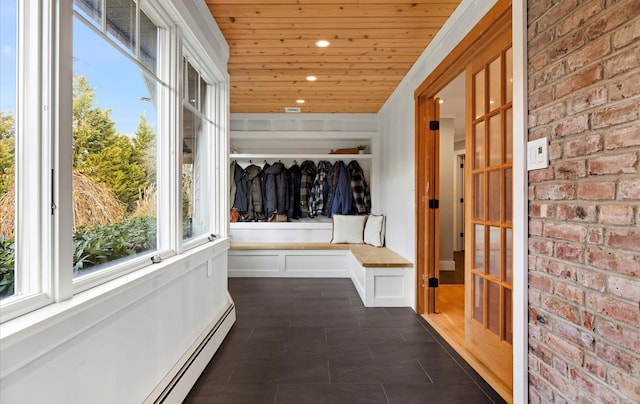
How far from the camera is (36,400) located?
93 cm

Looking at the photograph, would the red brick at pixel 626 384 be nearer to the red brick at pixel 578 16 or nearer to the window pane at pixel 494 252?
the window pane at pixel 494 252

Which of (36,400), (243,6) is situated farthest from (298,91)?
(36,400)

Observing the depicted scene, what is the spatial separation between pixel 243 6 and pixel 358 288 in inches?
119

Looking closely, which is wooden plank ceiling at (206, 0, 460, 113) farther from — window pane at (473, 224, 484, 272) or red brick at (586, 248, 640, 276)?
red brick at (586, 248, 640, 276)

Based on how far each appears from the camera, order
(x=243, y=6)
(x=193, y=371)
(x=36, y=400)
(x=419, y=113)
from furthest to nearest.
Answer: (x=419, y=113), (x=243, y=6), (x=193, y=371), (x=36, y=400)

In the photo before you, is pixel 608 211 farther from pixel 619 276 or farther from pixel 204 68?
pixel 204 68

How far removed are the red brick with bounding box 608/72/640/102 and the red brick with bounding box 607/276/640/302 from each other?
21.9 inches

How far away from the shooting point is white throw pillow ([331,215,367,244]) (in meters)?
5.02

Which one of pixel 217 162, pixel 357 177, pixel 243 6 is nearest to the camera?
pixel 243 6

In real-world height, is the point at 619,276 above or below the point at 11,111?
below

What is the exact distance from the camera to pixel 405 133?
380 centimetres

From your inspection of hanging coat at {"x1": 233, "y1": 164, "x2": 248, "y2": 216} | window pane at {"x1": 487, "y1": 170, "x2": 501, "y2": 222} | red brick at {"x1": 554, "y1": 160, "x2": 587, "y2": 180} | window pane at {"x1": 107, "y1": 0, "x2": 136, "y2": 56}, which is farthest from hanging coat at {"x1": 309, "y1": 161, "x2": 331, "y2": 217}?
red brick at {"x1": 554, "y1": 160, "x2": 587, "y2": 180}

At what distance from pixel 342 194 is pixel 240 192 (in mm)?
1541

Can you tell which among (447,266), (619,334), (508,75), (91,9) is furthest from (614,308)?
(447,266)
